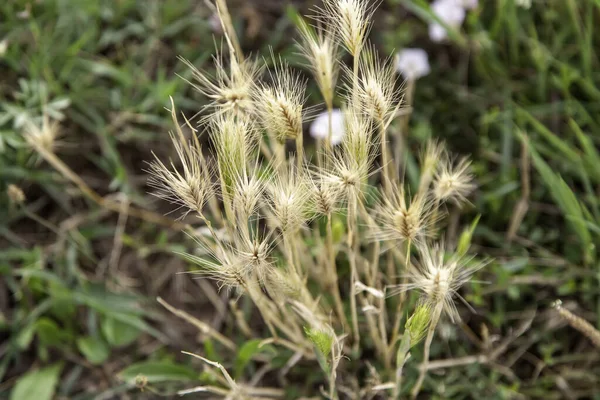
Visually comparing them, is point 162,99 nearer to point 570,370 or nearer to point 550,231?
point 550,231

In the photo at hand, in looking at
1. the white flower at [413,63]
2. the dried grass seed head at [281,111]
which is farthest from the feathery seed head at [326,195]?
the white flower at [413,63]

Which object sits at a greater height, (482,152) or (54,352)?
(482,152)

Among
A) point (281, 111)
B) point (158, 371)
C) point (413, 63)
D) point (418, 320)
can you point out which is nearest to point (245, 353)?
point (158, 371)

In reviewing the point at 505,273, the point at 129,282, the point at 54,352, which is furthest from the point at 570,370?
the point at 54,352

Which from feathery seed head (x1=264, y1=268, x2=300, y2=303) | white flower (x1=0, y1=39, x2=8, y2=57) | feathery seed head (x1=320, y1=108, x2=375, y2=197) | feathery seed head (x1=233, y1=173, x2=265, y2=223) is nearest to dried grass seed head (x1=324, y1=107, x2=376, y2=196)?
feathery seed head (x1=320, y1=108, x2=375, y2=197)

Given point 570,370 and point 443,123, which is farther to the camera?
point 443,123

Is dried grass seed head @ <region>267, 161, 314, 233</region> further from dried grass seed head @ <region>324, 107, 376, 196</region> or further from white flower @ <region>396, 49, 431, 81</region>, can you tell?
white flower @ <region>396, 49, 431, 81</region>

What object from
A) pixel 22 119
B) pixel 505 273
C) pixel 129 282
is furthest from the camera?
pixel 129 282

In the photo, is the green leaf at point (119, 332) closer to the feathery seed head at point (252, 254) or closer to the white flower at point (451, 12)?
the feathery seed head at point (252, 254)
